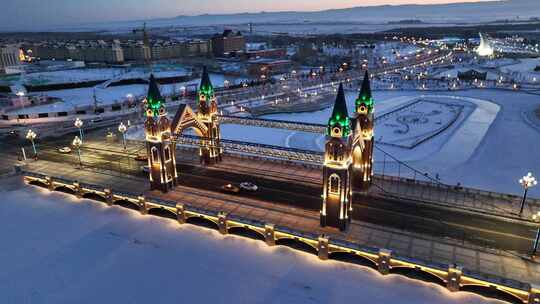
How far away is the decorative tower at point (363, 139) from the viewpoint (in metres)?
36.4

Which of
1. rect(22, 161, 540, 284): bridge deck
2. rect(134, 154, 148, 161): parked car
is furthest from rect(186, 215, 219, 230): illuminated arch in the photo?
rect(134, 154, 148, 161): parked car

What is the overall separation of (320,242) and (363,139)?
13225mm

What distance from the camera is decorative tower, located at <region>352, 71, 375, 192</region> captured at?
120 feet

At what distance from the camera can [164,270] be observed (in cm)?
2856

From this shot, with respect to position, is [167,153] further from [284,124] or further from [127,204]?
[284,124]

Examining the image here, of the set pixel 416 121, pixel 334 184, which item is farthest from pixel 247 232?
pixel 416 121

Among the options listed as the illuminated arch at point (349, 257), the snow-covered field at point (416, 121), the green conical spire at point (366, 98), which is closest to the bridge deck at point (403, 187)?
the green conical spire at point (366, 98)

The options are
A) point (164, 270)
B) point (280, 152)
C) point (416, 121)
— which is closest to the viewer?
point (164, 270)

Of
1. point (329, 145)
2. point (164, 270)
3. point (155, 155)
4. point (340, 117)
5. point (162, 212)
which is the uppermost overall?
point (340, 117)

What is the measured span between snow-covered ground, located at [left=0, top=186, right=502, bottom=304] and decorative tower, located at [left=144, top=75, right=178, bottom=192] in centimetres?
504

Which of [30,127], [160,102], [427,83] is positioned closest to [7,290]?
[160,102]

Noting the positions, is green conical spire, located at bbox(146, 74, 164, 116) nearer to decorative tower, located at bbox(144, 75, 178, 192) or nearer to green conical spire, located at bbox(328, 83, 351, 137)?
decorative tower, located at bbox(144, 75, 178, 192)

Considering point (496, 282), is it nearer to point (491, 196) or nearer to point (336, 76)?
point (491, 196)

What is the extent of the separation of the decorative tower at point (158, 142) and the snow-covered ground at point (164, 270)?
5.04 m
